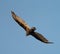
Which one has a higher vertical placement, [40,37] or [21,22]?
[40,37]

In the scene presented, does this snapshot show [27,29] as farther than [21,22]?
No

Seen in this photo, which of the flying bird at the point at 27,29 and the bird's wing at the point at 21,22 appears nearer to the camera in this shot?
the flying bird at the point at 27,29

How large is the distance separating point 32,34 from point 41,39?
1045 millimetres

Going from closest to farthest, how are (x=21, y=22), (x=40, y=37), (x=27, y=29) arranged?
(x=27, y=29), (x=21, y=22), (x=40, y=37)

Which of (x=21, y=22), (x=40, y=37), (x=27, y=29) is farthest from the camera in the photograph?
(x=40, y=37)

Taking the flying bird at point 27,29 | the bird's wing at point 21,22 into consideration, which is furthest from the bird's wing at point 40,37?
the bird's wing at point 21,22

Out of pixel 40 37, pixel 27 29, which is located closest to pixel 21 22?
pixel 27 29

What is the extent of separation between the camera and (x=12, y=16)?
26891 mm

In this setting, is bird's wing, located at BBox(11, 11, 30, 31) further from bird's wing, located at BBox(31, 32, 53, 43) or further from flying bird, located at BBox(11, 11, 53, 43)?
bird's wing, located at BBox(31, 32, 53, 43)

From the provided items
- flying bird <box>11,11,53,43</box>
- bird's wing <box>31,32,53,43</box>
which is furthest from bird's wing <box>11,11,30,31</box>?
bird's wing <box>31,32,53,43</box>

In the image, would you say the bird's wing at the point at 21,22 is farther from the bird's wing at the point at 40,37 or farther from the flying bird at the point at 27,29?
the bird's wing at the point at 40,37

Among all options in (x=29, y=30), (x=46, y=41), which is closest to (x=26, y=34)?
(x=29, y=30)

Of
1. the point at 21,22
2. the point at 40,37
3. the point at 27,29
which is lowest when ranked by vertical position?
the point at 27,29

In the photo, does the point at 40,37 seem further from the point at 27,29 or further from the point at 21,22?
the point at 21,22
